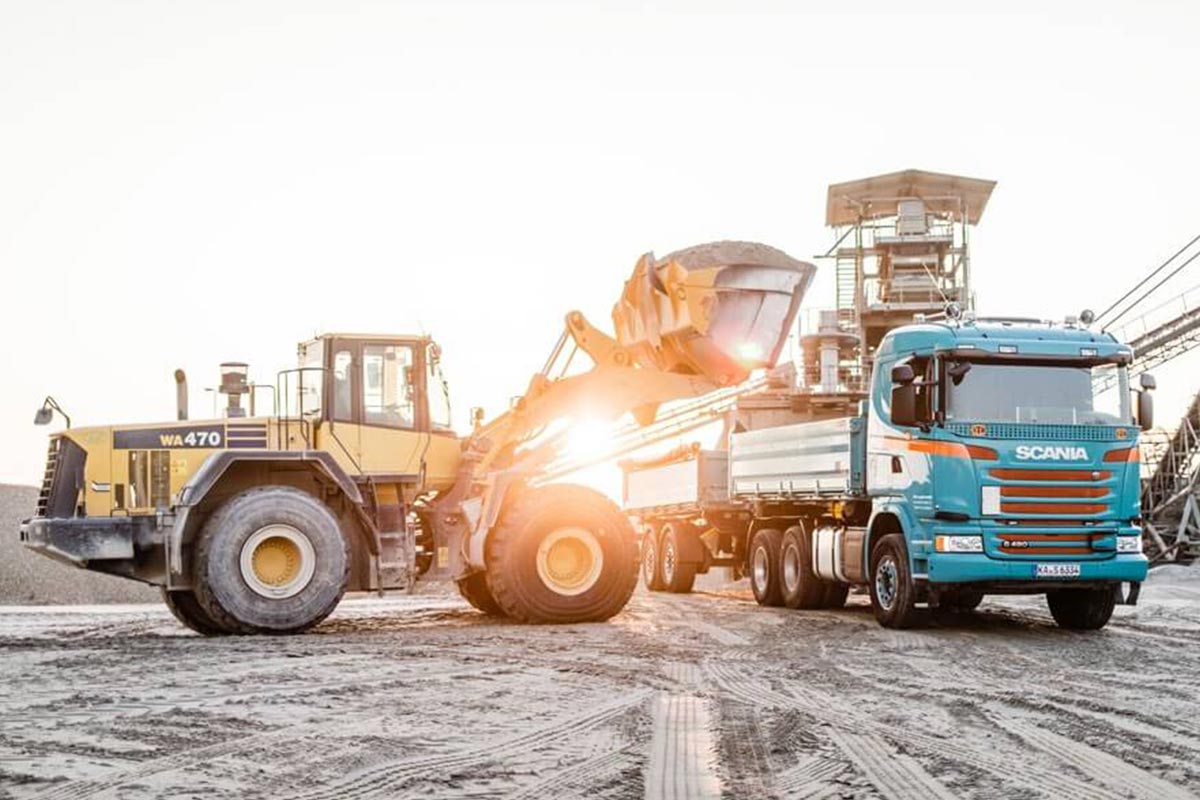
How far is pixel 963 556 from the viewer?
16.2 m

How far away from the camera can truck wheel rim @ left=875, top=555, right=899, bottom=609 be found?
57.5ft

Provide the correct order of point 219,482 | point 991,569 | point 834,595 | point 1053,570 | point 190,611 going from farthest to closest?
point 834,595 < point 190,611 < point 219,482 < point 1053,570 < point 991,569

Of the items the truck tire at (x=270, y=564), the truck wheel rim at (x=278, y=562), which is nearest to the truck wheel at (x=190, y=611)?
the truck tire at (x=270, y=564)

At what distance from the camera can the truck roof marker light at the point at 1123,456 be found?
16609 millimetres

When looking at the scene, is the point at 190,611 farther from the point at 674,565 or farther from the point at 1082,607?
the point at 674,565

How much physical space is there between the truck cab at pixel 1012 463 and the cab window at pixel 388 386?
5.71 metres

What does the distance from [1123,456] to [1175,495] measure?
32133mm

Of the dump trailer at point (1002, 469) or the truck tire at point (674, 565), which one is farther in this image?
the truck tire at point (674, 565)

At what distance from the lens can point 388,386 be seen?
18016 millimetres

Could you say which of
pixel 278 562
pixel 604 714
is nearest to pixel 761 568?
pixel 278 562

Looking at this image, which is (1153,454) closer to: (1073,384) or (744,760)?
(1073,384)

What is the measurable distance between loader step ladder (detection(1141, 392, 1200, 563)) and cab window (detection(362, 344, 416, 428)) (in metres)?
34.1

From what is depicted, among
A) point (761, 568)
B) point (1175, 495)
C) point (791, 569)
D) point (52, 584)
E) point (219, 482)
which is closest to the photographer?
point (219, 482)

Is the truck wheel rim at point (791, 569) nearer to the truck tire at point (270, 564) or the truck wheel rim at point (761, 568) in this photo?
the truck wheel rim at point (761, 568)
